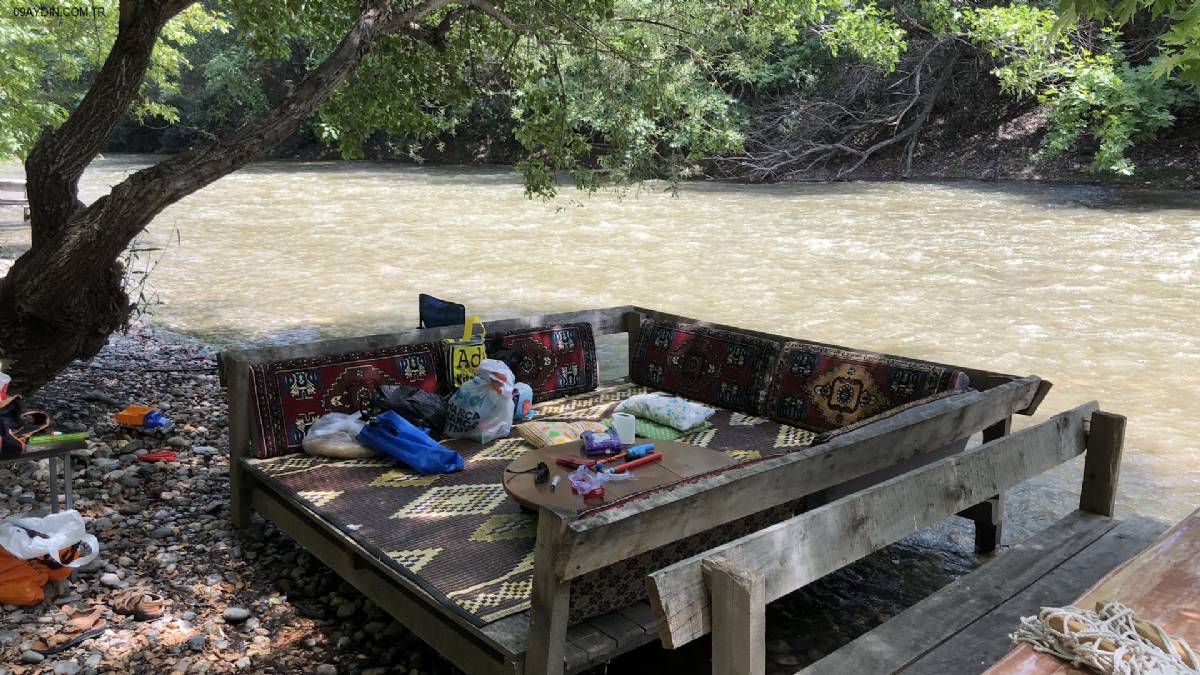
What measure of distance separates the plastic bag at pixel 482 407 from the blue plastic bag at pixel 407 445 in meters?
0.33

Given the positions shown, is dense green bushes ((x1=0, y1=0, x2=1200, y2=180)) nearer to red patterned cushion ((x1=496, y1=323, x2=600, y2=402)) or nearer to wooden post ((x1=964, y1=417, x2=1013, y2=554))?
red patterned cushion ((x1=496, y1=323, x2=600, y2=402))

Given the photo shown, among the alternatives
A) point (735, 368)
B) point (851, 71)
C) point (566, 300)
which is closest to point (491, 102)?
point (851, 71)

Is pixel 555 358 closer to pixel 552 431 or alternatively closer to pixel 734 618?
pixel 552 431

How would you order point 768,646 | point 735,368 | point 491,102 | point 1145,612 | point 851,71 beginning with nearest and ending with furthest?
point 1145,612, point 768,646, point 735,368, point 851,71, point 491,102

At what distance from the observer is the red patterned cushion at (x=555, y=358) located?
234 inches

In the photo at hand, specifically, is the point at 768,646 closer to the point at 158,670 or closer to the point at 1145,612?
the point at 1145,612

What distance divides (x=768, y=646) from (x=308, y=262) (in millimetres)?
11315

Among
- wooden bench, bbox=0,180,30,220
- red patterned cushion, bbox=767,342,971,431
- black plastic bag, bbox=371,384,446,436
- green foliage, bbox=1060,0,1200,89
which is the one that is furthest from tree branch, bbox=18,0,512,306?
wooden bench, bbox=0,180,30,220

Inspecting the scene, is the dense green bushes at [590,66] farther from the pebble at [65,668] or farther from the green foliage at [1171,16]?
the pebble at [65,668]

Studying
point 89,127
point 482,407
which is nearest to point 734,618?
point 482,407

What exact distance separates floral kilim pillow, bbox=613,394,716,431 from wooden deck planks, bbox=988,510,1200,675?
295 cm

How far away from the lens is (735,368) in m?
5.76

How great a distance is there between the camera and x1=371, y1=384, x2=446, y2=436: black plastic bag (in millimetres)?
5156

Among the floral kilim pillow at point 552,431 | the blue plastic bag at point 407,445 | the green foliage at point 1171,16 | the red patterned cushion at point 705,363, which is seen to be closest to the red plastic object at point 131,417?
the blue plastic bag at point 407,445
